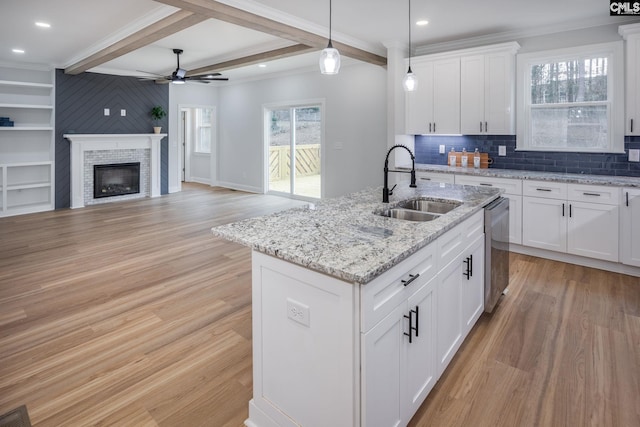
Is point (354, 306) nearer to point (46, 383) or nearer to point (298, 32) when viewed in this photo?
point (46, 383)

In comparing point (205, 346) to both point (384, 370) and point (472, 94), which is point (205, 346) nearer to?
point (384, 370)

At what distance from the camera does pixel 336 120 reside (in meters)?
7.16

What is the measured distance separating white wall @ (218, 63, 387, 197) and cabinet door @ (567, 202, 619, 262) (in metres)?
3.08

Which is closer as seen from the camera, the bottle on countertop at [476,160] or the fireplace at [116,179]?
the bottle on countertop at [476,160]

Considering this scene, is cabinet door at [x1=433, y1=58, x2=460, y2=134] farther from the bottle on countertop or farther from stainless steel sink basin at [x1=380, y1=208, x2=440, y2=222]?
stainless steel sink basin at [x1=380, y1=208, x2=440, y2=222]

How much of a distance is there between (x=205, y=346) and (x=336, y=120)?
537 cm

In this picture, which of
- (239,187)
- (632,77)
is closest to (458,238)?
(632,77)

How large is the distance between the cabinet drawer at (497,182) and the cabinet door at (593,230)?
1.83 feet

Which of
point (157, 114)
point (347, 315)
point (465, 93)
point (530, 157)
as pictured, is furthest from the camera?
point (157, 114)

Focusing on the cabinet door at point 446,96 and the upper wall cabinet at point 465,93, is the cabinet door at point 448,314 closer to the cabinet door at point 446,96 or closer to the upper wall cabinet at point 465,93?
the upper wall cabinet at point 465,93

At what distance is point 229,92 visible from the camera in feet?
30.7

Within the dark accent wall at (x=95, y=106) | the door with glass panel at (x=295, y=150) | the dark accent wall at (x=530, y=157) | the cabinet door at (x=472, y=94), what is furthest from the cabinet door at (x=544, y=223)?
the dark accent wall at (x=95, y=106)

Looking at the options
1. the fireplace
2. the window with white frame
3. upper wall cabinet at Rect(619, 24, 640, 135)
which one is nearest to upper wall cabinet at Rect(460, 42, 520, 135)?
upper wall cabinet at Rect(619, 24, 640, 135)

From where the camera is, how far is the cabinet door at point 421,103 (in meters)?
5.28
